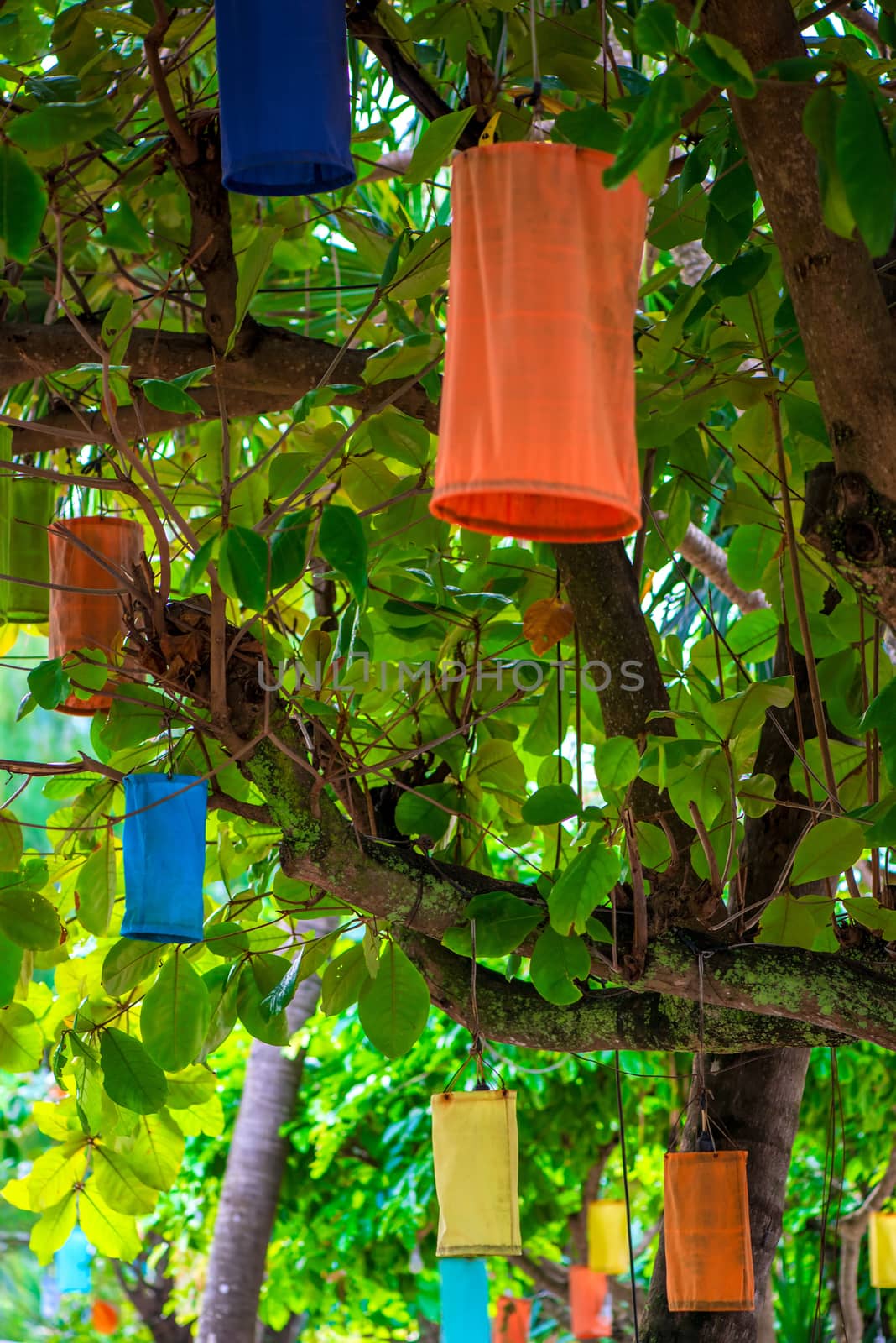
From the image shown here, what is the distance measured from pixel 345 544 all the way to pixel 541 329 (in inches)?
11.7

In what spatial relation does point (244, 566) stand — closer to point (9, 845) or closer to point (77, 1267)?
point (9, 845)

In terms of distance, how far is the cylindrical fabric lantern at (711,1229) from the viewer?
4.28ft

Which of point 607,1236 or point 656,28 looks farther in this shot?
point 607,1236

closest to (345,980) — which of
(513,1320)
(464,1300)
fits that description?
(464,1300)

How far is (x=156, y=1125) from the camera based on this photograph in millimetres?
1630

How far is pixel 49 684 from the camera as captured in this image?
1143 millimetres

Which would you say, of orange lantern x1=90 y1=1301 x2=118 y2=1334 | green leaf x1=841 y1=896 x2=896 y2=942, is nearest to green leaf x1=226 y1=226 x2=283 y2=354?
green leaf x1=841 y1=896 x2=896 y2=942

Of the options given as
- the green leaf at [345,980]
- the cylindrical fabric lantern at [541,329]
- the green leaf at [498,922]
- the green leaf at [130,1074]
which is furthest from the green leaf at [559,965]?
the cylindrical fabric lantern at [541,329]

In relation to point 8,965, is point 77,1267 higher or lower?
lower

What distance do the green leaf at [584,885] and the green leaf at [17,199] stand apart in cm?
61

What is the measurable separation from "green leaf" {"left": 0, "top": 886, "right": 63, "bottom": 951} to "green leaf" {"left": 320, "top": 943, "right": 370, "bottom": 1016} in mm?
323

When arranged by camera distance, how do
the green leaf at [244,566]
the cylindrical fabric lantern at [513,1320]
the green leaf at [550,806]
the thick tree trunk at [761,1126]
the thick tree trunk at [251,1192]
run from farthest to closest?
the cylindrical fabric lantern at [513,1320]
the thick tree trunk at [251,1192]
the thick tree trunk at [761,1126]
the green leaf at [550,806]
the green leaf at [244,566]

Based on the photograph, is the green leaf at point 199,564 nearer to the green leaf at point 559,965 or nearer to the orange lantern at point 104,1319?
the green leaf at point 559,965

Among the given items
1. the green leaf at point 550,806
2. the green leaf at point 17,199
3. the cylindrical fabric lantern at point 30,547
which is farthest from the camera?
the cylindrical fabric lantern at point 30,547
